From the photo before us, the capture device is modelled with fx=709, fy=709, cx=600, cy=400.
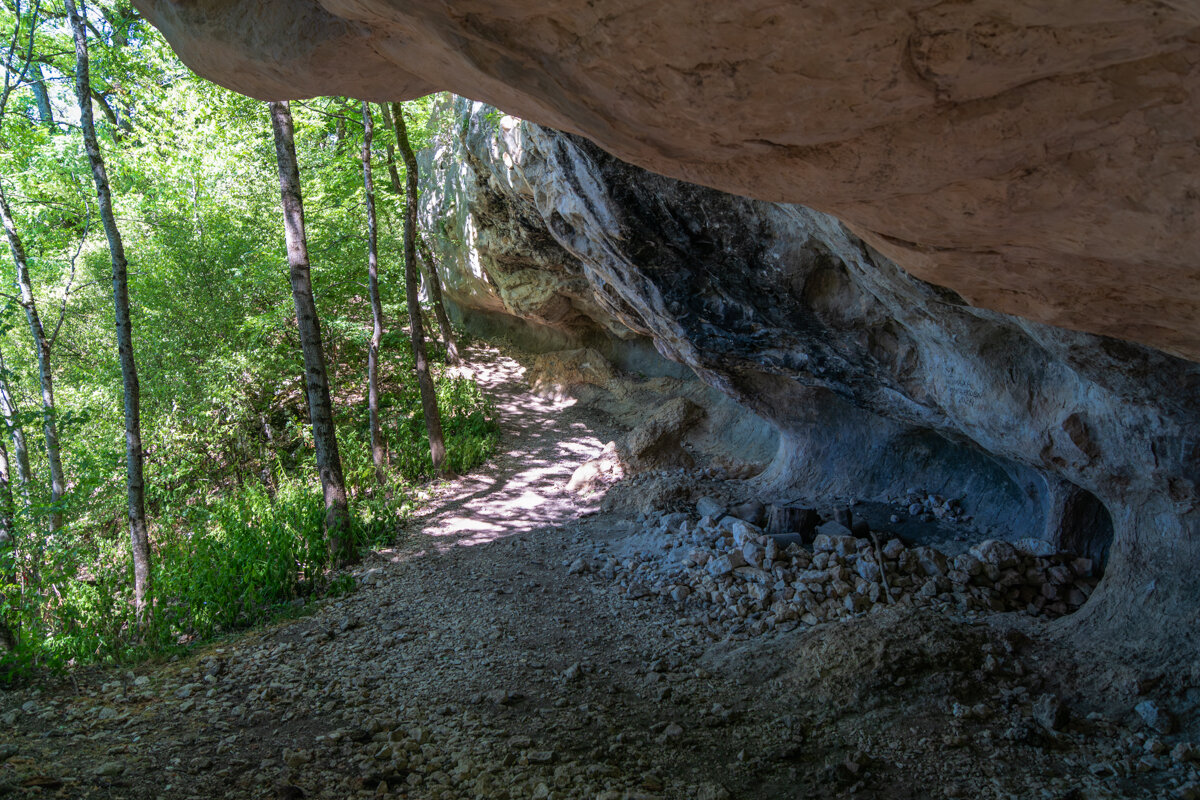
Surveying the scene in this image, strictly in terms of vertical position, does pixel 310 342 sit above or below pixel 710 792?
above

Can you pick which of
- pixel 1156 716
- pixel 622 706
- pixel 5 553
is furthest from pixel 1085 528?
pixel 5 553

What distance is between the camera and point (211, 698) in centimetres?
495

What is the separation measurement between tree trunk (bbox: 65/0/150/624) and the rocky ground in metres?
1.74

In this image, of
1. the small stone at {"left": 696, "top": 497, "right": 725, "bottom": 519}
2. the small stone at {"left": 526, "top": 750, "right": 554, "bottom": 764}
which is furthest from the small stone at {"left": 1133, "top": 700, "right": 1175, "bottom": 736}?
the small stone at {"left": 696, "top": 497, "right": 725, "bottom": 519}

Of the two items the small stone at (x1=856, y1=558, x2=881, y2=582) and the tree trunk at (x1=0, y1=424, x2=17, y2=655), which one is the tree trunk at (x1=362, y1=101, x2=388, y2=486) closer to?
the tree trunk at (x1=0, y1=424, x2=17, y2=655)

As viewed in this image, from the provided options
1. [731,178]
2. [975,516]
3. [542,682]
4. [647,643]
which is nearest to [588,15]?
[731,178]

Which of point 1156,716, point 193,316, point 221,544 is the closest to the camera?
point 1156,716

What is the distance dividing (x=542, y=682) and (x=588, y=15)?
4.38 metres

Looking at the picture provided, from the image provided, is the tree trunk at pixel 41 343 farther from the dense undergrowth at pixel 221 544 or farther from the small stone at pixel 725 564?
the small stone at pixel 725 564

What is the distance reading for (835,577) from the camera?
602 cm

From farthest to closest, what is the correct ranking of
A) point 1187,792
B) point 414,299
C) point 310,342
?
point 414,299 → point 310,342 → point 1187,792

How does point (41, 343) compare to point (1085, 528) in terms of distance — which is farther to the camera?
point (41, 343)

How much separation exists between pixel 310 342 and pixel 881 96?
7.01 m

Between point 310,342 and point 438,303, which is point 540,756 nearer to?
point 310,342
